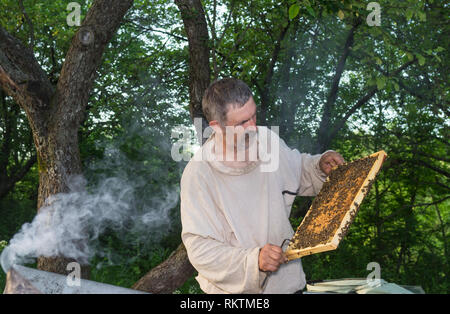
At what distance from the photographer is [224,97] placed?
2.15 metres

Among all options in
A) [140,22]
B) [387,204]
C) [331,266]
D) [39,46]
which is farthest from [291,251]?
[39,46]

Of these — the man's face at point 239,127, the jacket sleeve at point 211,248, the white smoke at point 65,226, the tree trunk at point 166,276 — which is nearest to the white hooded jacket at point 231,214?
the jacket sleeve at point 211,248

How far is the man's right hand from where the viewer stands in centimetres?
193

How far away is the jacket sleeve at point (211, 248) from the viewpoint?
6.64 ft

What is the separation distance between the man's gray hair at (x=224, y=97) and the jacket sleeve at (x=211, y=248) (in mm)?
325

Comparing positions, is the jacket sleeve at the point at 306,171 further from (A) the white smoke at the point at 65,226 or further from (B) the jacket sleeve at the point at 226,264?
(A) the white smoke at the point at 65,226

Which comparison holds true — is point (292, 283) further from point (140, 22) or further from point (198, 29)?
point (140, 22)

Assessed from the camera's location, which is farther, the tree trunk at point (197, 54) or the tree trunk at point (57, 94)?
the tree trunk at point (197, 54)

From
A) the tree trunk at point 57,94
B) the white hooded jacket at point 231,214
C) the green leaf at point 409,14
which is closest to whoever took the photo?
the white hooded jacket at point 231,214

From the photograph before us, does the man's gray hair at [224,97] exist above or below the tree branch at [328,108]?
below

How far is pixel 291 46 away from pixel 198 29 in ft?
5.27

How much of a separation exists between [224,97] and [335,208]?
2.39ft

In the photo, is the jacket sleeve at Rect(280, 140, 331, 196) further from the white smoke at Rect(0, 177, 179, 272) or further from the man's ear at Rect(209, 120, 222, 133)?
the white smoke at Rect(0, 177, 179, 272)

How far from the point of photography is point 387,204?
768cm
